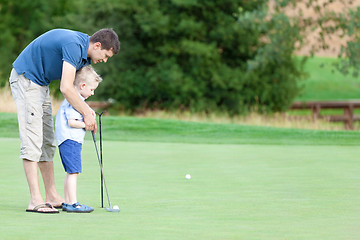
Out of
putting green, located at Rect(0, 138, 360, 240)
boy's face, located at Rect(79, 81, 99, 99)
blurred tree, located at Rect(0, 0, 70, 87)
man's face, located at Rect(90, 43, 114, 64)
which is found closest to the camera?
putting green, located at Rect(0, 138, 360, 240)

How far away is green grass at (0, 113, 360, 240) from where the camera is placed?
15.9 ft

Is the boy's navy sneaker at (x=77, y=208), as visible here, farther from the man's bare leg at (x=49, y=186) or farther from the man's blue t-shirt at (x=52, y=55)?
the man's blue t-shirt at (x=52, y=55)

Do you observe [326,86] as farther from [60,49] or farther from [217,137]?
[60,49]

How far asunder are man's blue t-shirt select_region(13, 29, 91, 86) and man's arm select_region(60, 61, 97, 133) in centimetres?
7

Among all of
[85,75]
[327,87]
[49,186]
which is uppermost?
[85,75]

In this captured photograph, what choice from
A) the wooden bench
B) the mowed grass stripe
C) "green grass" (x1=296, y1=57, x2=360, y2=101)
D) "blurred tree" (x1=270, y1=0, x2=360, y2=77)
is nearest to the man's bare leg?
the mowed grass stripe

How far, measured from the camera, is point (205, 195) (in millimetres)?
6711

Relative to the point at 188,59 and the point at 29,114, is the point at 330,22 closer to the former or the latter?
the point at 188,59

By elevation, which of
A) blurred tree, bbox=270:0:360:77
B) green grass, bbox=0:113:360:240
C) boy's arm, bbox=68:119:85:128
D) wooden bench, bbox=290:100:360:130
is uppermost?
blurred tree, bbox=270:0:360:77

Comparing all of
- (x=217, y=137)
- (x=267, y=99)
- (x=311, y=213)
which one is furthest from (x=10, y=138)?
(x=267, y=99)

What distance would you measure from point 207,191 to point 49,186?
1.54 m

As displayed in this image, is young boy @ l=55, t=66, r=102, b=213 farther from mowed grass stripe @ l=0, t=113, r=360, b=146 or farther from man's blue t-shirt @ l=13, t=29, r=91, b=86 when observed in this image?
mowed grass stripe @ l=0, t=113, r=360, b=146

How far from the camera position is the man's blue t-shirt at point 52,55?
19.5 feet

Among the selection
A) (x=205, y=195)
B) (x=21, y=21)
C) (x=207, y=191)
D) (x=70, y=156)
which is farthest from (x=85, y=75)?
(x=21, y=21)
